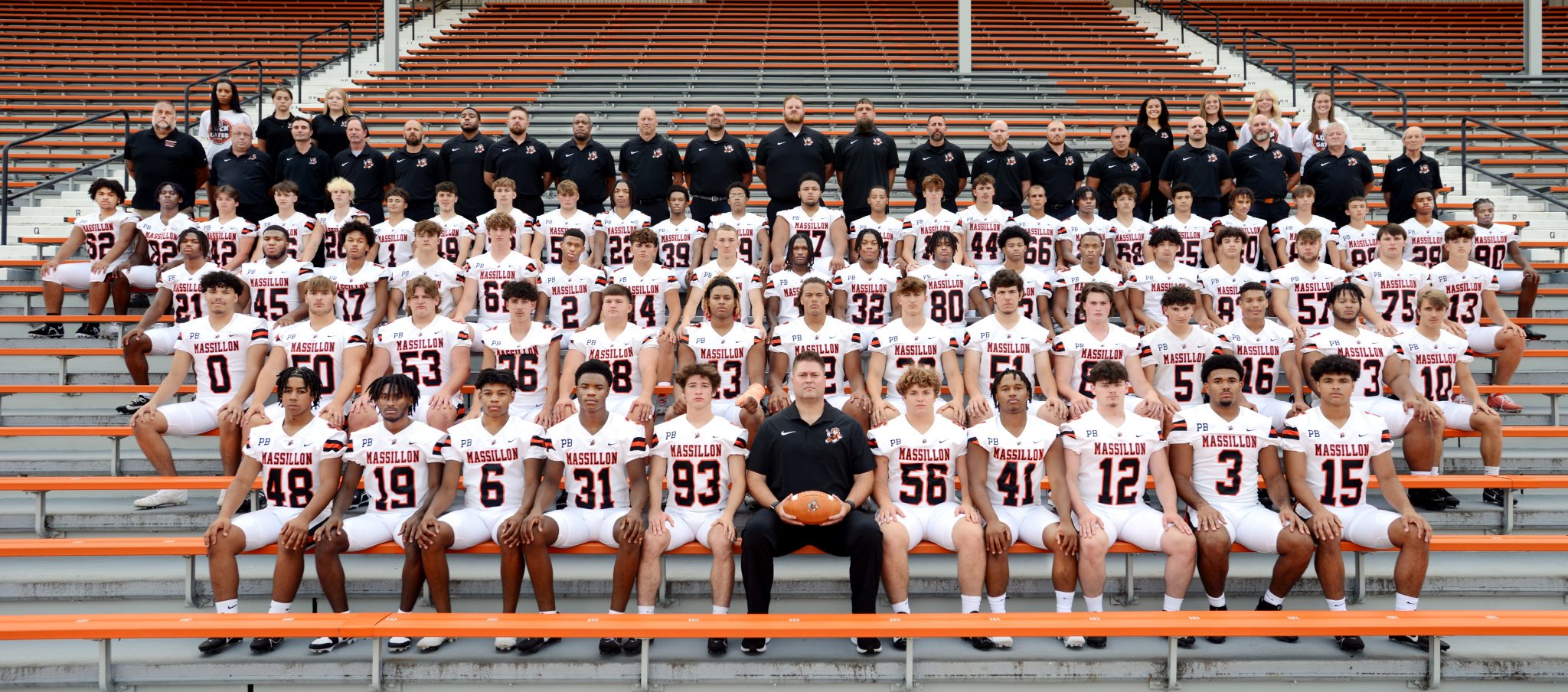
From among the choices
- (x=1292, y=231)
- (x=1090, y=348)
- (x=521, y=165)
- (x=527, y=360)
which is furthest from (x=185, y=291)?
(x=1292, y=231)

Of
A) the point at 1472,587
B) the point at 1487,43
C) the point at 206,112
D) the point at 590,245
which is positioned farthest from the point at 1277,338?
the point at 1487,43

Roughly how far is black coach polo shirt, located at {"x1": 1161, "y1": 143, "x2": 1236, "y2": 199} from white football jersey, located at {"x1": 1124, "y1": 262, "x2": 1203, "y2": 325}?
4.90 feet

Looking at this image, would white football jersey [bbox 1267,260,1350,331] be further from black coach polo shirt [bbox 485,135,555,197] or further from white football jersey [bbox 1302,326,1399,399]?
black coach polo shirt [bbox 485,135,555,197]

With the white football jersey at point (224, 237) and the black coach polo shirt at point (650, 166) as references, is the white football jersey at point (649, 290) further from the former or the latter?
the white football jersey at point (224, 237)

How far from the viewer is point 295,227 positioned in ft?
26.0

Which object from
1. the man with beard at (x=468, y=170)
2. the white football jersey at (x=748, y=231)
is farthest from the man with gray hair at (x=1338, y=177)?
the man with beard at (x=468, y=170)

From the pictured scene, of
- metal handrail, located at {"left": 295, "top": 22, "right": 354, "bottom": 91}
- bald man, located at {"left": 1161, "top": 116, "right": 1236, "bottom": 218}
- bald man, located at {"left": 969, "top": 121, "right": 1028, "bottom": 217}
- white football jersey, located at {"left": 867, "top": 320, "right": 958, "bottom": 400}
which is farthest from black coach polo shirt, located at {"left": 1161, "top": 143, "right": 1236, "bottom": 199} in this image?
metal handrail, located at {"left": 295, "top": 22, "right": 354, "bottom": 91}

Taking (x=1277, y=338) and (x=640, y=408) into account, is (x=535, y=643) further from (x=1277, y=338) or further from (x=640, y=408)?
(x=1277, y=338)

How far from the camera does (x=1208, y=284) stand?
7.20 m

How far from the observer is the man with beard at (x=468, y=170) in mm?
8859

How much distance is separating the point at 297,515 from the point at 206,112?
5.81 metres

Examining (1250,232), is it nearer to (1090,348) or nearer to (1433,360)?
(1433,360)

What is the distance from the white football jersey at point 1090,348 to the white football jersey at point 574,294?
2915mm

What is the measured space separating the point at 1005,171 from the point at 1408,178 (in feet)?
10.3
